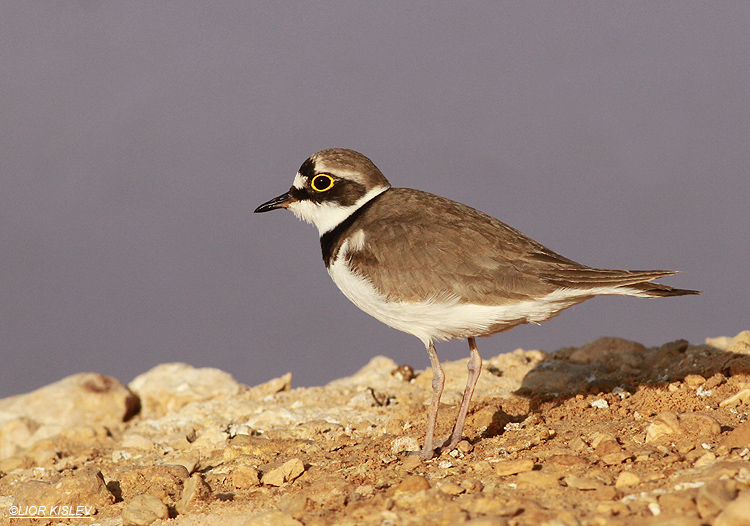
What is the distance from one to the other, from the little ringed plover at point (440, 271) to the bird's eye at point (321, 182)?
0.02 meters

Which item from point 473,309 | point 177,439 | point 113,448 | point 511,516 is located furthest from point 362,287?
point 113,448

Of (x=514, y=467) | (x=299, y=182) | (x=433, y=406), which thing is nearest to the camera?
(x=514, y=467)

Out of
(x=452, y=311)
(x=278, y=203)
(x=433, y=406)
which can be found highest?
(x=278, y=203)

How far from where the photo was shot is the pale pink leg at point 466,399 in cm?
639

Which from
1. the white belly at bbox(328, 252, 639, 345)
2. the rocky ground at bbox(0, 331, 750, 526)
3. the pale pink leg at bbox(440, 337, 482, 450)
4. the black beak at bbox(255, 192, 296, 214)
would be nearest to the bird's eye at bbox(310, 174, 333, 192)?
the black beak at bbox(255, 192, 296, 214)

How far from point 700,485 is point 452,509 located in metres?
1.60

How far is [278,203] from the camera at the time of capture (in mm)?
7320

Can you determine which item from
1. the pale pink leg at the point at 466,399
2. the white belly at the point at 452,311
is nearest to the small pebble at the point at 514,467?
the pale pink leg at the point at 466,399

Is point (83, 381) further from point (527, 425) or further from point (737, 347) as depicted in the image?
point (737, 347)

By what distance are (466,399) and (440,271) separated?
1.34 metres

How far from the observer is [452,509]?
4.41 m

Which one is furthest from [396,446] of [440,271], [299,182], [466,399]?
[299,182]

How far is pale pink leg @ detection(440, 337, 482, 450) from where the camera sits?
21.0 ft

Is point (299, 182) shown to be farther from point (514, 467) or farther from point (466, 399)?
point (514, 467)
